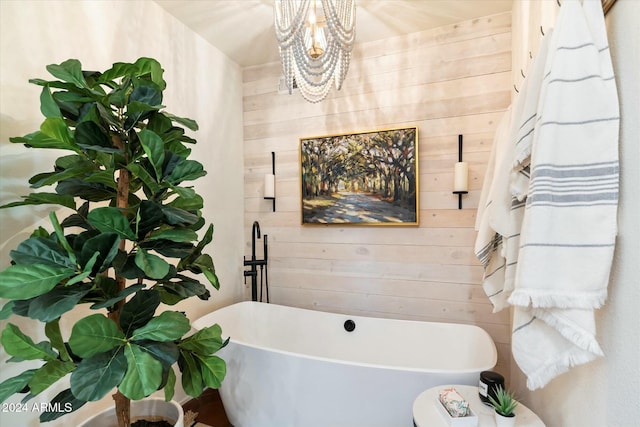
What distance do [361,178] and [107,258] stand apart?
69.2 inches

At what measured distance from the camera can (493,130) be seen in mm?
2023

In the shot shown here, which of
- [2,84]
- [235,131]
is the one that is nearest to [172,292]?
[2,84]

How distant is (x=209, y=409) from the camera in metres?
2.04

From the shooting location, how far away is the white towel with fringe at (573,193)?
Result: 0.72 meters

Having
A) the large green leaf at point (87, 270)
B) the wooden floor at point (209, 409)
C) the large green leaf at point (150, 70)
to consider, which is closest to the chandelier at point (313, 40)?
the large green leaf at point (150, 70)

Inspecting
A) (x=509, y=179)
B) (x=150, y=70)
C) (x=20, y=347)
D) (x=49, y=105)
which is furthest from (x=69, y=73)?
(x=509, y=179)

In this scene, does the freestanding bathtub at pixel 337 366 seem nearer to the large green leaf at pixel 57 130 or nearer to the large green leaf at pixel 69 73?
the large green leaf at pixel 57 130

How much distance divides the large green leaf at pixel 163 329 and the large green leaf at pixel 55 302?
0.19 m

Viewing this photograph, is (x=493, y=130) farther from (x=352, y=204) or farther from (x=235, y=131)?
(x=235, y=131)

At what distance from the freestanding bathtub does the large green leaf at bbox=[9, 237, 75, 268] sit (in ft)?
3.28

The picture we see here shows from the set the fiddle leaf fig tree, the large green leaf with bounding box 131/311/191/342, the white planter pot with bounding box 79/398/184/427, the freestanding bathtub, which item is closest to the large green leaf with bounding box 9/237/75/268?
the fiddle leaf fig tree

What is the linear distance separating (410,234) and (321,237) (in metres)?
0.69

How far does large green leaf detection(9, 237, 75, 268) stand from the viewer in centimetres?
87

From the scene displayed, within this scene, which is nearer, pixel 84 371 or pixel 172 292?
pixel 84 371
